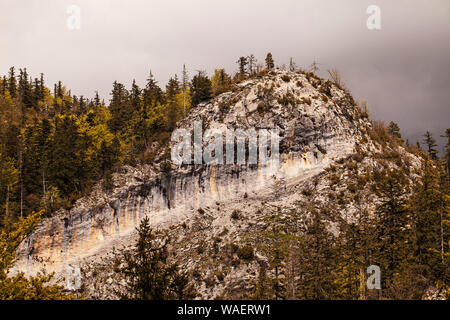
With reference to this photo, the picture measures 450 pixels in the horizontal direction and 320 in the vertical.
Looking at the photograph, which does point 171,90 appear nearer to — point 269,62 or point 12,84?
point 269,62

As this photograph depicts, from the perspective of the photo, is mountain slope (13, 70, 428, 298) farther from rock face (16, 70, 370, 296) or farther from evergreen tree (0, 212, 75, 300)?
evergreen tree (0, 212, 75, 300)

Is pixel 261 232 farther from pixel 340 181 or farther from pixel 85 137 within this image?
pixel 85 137

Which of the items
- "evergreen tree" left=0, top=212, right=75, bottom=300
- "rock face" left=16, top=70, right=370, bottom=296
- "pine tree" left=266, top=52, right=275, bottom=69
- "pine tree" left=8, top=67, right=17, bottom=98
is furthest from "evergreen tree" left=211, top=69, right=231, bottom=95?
"pine tree" left=8, top=67, right=17, bottom=98

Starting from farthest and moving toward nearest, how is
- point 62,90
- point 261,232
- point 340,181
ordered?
point 62,90 < point 340,181 < point 261,232

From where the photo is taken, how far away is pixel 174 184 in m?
47.5

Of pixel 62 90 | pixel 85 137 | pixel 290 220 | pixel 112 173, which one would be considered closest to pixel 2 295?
pixel 290 220

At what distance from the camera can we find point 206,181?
46812 mm

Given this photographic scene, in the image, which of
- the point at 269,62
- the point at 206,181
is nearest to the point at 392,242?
the point at 206,181

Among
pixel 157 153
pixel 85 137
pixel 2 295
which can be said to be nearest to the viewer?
pixel 2 295

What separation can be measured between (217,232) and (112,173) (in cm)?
1913

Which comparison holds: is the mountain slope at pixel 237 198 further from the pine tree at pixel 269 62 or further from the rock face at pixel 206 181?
the pine tree at pixel 269 62

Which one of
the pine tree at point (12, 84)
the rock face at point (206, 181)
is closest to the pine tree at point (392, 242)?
the rock face at point (206, 181)

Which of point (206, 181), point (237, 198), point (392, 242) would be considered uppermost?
point (206, 181)

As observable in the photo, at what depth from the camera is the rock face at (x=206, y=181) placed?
143 ft
